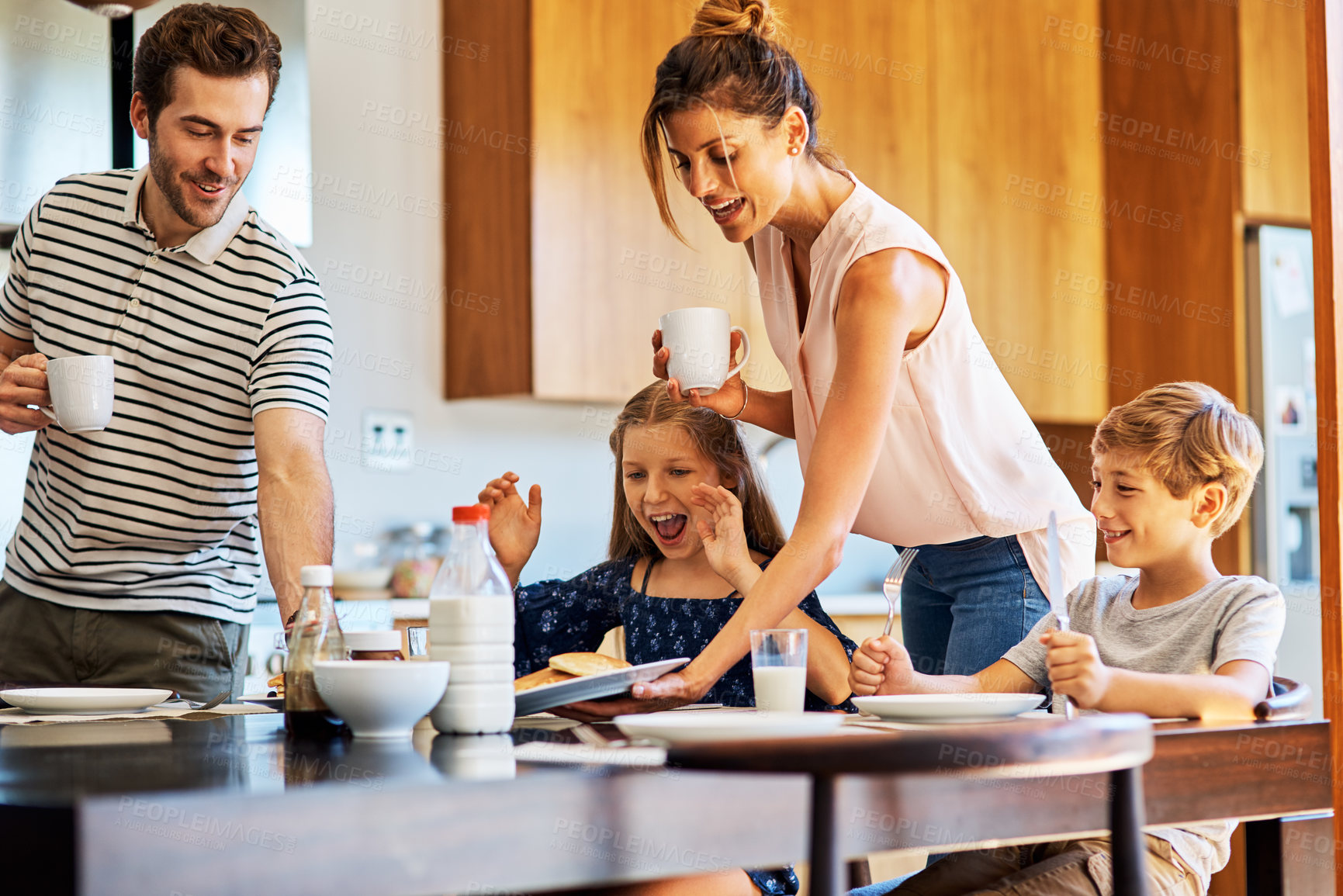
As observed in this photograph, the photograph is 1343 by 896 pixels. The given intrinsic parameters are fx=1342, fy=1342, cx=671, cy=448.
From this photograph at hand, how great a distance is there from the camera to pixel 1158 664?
4.70ft

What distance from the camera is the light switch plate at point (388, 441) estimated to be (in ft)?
11.0

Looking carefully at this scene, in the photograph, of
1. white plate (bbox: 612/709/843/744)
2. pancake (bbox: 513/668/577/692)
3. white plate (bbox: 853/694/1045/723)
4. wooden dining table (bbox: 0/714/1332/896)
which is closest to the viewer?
wooden dining table (bbox: 0/714/1332/896)

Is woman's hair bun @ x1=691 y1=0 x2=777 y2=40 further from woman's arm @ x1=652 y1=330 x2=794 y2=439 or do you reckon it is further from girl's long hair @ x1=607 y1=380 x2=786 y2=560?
girl's long hair @ x1=607 y1=380 x2=786 y2=560

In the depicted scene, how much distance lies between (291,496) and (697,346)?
0.57m

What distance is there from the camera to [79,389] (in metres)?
1.55

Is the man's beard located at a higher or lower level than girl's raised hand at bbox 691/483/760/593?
higher

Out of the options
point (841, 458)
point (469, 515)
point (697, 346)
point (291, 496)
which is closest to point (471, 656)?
point (469, 515)

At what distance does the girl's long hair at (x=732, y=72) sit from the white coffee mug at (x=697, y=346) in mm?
96

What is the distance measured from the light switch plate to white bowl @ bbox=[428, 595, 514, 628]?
7.56 ft

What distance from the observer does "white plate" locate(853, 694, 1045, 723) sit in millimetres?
1083

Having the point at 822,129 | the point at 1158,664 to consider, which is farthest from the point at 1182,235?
the point at 1158,664

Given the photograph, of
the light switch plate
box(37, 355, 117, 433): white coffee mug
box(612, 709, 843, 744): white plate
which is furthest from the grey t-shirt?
the light switch plate

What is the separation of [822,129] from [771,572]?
2587 millimetres

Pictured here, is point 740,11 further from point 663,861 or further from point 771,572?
point 663,861
